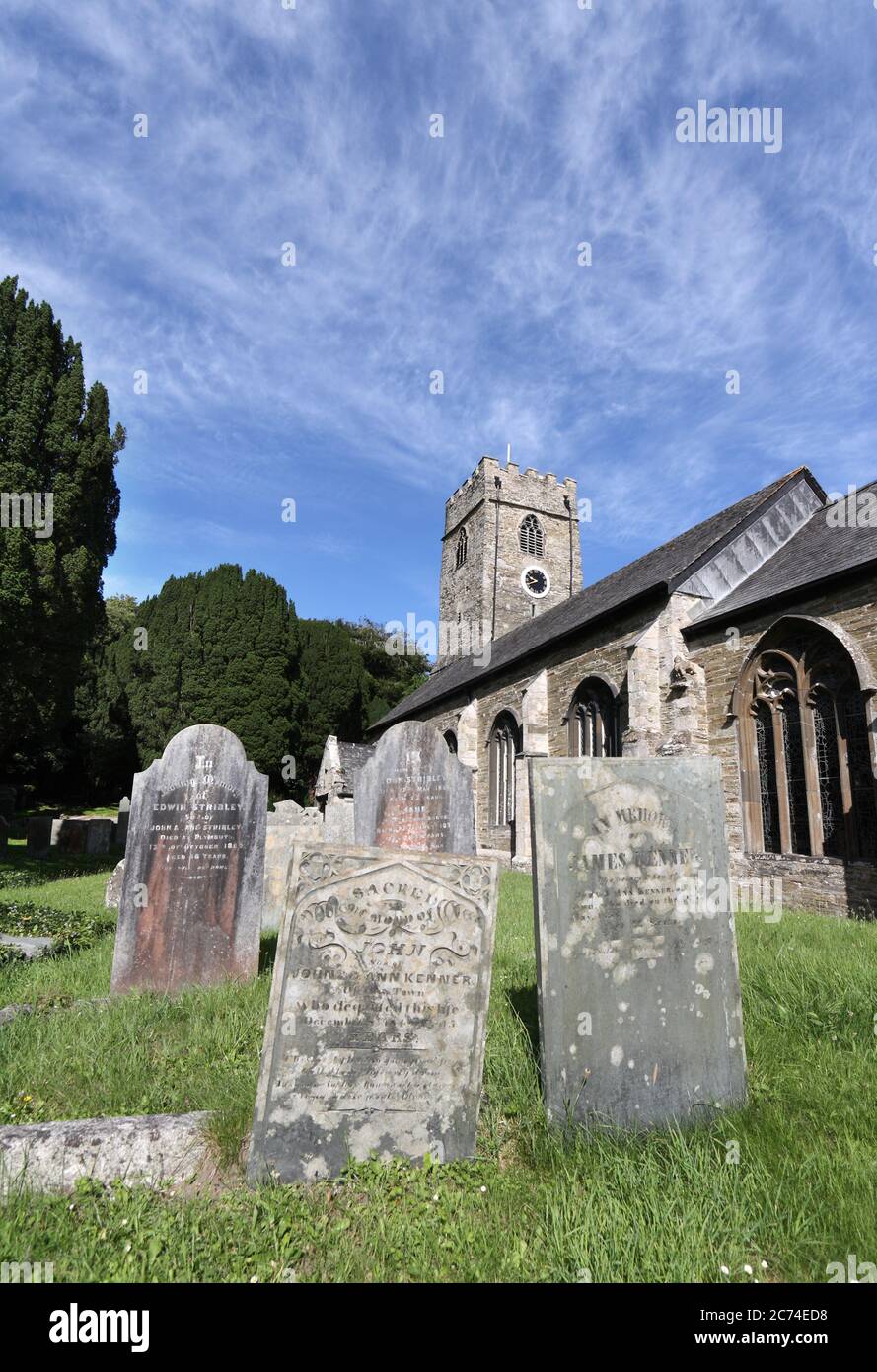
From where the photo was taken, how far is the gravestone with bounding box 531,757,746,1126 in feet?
10.8

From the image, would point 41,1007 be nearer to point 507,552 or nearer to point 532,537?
point 507,552

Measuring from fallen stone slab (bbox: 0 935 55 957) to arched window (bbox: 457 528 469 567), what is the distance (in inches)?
1078

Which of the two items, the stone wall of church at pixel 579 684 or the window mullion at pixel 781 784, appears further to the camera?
the stone wall of church at pixel 579 684

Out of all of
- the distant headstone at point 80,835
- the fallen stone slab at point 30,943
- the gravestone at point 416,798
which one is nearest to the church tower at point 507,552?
the distant headstone at point 80,835

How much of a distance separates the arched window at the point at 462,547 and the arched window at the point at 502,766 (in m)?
14.0

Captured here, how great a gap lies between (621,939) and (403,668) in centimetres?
4335

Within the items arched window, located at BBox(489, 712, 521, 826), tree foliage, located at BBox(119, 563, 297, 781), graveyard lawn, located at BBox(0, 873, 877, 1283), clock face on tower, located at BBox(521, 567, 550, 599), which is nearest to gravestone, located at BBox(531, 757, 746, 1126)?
graveyard lawn, located at BBox(0, 873, 877, 1283)

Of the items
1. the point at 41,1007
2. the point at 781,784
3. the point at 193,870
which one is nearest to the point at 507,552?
the point at 781,784

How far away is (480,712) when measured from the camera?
2141cm

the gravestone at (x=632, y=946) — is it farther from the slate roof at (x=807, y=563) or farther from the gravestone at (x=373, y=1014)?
the slate roof at (x=807, y=563)

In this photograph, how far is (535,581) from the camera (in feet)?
102

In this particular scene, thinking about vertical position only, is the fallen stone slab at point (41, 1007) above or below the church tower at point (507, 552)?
below

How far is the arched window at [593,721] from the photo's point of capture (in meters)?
15.5

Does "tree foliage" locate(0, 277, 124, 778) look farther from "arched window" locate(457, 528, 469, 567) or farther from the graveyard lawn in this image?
A: "arched window" locate(457, 528, 469, 567)
